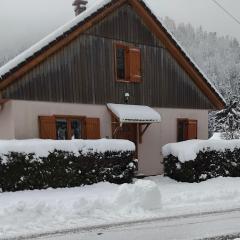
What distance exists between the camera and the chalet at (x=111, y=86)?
41.7ft

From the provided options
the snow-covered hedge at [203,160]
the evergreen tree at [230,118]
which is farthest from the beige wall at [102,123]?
the evergreen tree at [230,118]

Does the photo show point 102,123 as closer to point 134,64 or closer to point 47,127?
point 47,127

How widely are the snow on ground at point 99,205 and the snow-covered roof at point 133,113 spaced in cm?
322

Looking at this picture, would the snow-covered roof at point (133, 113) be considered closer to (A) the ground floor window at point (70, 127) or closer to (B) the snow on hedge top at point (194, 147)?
(A) the ground floor window at point (70, 127)

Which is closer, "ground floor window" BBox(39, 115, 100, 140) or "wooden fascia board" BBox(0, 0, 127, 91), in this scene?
"wooden fascia board" BBox(0, 0, 127, 91)

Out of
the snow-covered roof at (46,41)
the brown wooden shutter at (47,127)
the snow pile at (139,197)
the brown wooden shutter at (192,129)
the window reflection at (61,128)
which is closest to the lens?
the snow pile at (139,197)

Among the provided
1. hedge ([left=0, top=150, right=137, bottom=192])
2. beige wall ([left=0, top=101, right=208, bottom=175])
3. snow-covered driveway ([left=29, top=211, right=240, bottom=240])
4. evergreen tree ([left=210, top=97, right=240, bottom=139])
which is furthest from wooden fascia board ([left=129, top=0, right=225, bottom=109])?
evergreen tree ([left=210, top=97, right=240, bottom=139])

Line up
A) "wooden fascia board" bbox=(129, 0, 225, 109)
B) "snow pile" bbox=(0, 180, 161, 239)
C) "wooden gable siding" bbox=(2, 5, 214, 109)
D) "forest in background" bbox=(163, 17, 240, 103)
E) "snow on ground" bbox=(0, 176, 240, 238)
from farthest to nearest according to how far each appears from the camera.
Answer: "forest in background" bbox=(163, 17, 240, 103), "wooden fascia board" bbox=(129, 0, 225, 109), "wooden gable siding" bbox=(2, 5, 214, 109), "snow on ground" bbox=(0, 176, 240, 238), "snow pile" bbox=(0, 180, 161, 239)

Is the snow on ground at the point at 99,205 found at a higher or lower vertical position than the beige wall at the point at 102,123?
lower

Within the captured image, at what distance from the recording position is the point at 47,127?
12.9 meters

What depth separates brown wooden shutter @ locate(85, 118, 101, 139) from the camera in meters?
13.9

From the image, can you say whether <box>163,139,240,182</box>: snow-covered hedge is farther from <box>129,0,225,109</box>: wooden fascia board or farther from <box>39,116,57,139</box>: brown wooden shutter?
<box>39,116,57,139</box>: brown wooden shutter

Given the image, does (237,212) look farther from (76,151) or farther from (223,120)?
(223,120)

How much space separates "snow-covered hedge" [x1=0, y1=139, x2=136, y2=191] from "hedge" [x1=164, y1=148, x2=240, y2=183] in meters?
1.90
